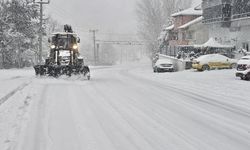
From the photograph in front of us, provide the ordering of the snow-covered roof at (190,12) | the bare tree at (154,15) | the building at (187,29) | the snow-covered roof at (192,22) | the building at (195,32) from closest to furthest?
1. the building at (195,32)
2. the building at (187,29)
3. the snow-covered roof at (192,22)
4. the snow-covered roof at (190,12)
5. the bare tree at (154,15)

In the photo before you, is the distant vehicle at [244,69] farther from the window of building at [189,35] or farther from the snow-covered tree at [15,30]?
the window of building at [189,35]

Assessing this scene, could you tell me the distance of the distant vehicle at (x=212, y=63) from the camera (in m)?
39.2

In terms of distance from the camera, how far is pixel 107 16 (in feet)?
613

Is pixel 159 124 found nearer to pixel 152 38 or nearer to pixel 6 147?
pixel 6 147

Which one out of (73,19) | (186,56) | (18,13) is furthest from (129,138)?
(73,19)

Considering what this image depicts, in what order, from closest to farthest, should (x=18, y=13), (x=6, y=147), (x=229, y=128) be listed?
1. (x=6, y=147)
2. (x=229, y=128)
3. (x=18, y=13)

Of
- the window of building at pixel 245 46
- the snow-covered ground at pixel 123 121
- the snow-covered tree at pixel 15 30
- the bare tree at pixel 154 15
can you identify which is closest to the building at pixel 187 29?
the bare tree at pixel 154 15

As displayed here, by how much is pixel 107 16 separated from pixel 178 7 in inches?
4216

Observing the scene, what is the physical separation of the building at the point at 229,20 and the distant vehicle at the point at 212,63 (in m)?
6.72

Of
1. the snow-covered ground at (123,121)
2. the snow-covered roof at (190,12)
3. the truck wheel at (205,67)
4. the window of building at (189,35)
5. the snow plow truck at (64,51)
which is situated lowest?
the snow-covered ground at (123,121)

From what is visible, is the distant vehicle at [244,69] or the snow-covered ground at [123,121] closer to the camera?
the snow-covered ground at [123,121]

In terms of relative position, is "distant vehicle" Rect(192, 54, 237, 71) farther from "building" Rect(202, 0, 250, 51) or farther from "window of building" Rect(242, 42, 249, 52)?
"building" Rect(202, 0, 250, 51)

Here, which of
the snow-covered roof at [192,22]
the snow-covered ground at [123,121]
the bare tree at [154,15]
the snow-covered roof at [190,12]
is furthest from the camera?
the bare tree at [154,15]

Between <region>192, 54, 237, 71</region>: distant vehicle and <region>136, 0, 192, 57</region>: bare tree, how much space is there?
38.2 meters
